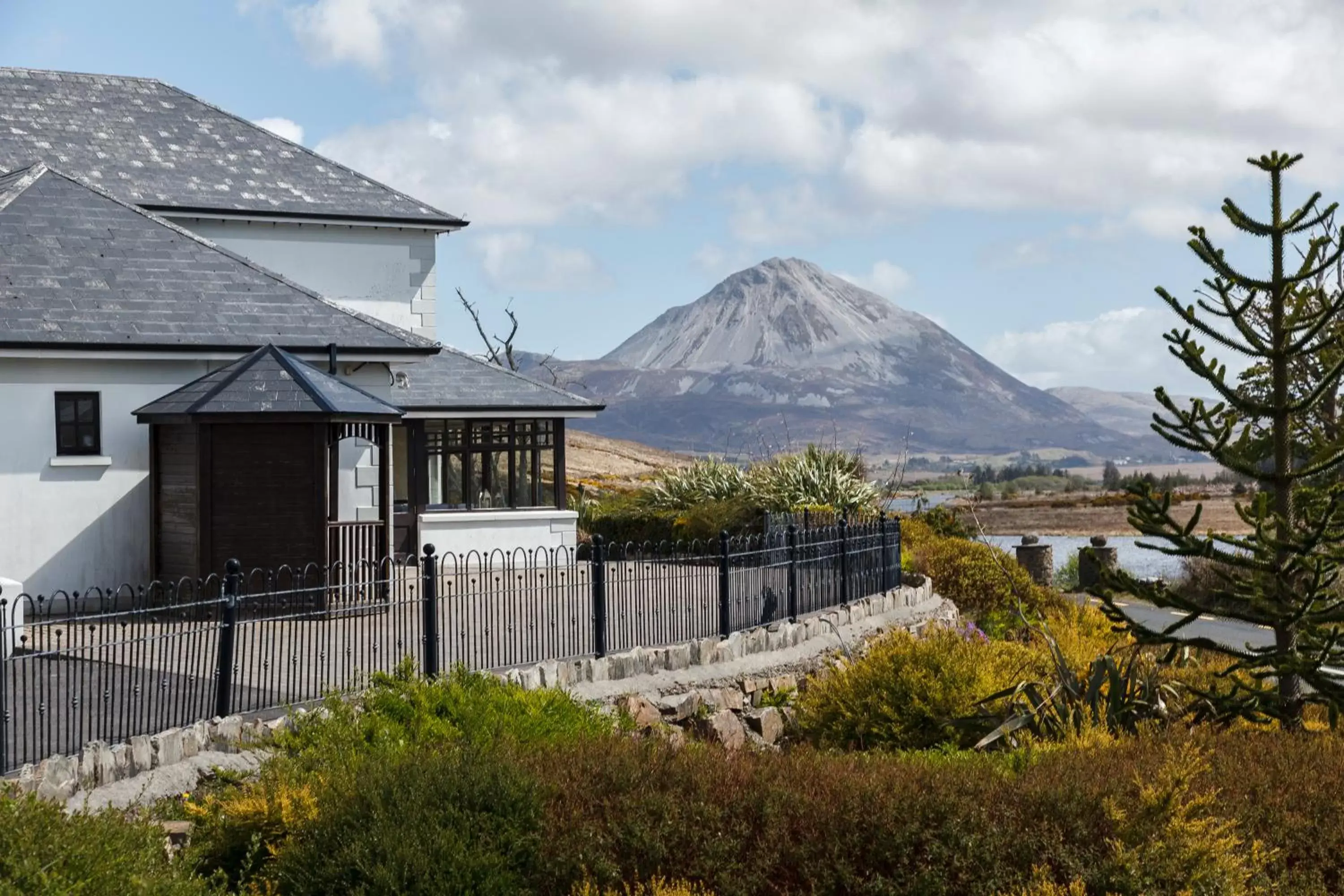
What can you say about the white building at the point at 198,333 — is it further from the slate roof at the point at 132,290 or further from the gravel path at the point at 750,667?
the gravel path at the point at 750,667

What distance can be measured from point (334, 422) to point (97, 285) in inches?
166

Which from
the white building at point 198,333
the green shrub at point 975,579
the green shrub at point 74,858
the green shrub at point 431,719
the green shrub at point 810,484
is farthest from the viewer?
the green shrub at point 810,484

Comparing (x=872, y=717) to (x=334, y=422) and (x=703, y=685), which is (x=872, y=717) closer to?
(x=703, y=685)

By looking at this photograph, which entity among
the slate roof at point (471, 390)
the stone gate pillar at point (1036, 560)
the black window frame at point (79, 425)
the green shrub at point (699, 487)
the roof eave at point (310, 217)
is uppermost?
the roof eave at point (310, 217)

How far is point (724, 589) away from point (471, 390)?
31.9 feet

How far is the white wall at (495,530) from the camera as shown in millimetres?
22719

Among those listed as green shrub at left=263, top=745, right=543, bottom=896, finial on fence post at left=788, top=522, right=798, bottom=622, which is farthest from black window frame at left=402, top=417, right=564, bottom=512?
green shrub at left=263, top=745, right=543, bottom=896

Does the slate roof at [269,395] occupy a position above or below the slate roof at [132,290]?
below

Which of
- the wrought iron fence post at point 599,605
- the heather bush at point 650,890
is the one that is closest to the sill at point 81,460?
the wrought iron fence post at point 599,605

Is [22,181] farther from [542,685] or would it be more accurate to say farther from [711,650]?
[542,685]

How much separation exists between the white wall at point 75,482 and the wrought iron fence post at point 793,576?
8207mm

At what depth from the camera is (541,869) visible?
732cm

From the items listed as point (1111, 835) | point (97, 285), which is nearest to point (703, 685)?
point (1111, 835)

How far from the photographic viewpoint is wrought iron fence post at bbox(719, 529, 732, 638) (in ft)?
49.6
